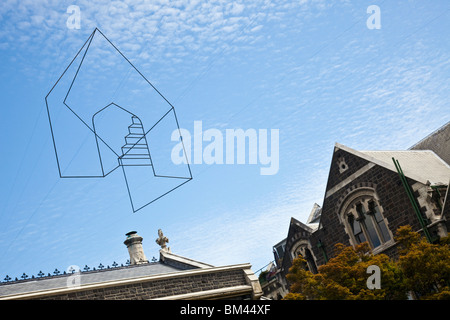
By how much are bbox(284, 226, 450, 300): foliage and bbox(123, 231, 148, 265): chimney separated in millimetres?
10256

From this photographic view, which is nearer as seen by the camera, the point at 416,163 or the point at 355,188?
the point at 355,188

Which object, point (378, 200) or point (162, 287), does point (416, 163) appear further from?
point (162, 287)

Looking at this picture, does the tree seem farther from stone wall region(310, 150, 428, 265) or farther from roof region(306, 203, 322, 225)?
roof region(306, 203, 322, 225)

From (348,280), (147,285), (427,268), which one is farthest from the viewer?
(348,280)

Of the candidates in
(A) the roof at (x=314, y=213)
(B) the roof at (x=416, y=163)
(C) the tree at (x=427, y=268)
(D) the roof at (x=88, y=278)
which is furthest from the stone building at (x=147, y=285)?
(A) the roof at (x=314, y=213)

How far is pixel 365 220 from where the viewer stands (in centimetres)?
2978

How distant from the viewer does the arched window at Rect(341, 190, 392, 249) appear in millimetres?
28938

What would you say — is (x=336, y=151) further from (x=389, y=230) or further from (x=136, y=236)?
(x=136, y=236)

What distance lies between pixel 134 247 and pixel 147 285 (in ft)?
34.7

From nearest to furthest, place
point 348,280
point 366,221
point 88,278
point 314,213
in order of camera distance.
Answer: point 348,280
point 88,278
point 366,221
point 314,213

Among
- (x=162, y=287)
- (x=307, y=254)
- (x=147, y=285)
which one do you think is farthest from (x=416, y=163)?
(x=147, y=285)

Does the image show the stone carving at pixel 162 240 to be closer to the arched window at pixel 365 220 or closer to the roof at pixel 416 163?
the arched window at pixel 365 220

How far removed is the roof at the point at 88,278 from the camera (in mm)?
22469

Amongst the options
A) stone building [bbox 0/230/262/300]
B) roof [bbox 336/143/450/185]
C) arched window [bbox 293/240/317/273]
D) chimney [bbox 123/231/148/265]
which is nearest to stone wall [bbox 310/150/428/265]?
roof [bbox 336/143/450/185]
